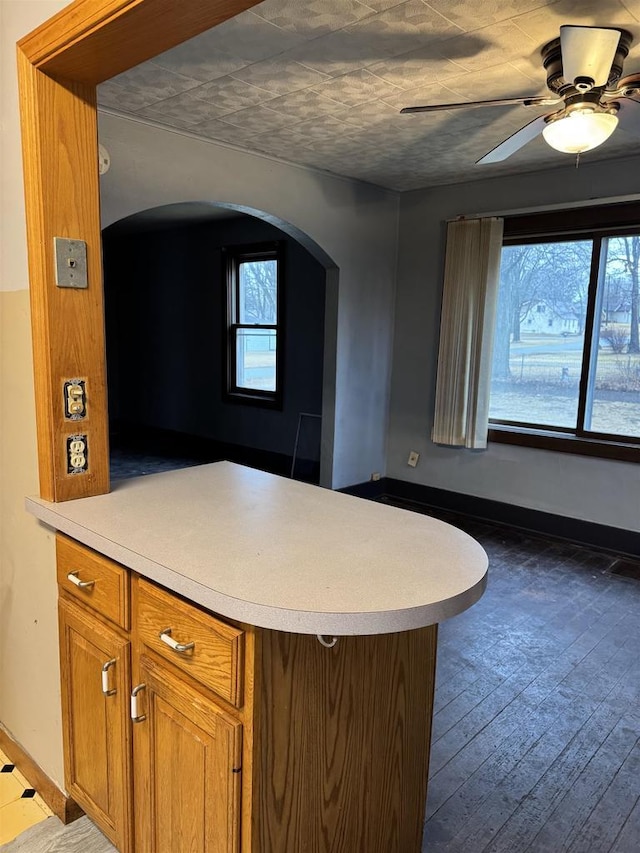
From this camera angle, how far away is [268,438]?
19.4ft

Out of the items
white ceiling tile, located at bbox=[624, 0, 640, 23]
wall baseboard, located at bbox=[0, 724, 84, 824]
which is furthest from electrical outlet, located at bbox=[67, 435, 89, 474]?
white ceiling tile, located at bbox=[624, 0, 640, 23]

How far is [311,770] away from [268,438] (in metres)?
4.77

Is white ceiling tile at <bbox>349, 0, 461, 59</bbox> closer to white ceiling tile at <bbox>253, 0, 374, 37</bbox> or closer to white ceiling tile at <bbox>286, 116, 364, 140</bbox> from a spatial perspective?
white ceiling tile at <bbox>253, 0, 374, 37</bbox>

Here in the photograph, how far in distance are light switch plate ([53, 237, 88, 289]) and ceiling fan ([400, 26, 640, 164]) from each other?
1502mm

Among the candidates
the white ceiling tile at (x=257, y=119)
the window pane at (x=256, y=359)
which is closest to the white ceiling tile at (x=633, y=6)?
the white ceiling tile at (x=257, y=119)

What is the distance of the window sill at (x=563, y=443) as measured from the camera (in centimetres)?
381

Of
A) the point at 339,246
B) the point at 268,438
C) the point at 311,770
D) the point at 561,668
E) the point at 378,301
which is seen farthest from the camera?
the point at 268,438

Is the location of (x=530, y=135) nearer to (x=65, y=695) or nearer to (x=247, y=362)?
(x=65, y=695)

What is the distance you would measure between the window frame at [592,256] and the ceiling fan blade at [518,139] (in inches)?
50.5

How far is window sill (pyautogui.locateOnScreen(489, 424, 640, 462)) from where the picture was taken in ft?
12.5

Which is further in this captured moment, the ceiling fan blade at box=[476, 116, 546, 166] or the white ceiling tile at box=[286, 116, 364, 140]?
the white ceiling tile at box=[286, 116, 364, 140]

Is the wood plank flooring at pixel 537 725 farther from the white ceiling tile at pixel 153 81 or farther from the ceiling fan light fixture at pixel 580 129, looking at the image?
the white ceiling tile at pixel 153 81

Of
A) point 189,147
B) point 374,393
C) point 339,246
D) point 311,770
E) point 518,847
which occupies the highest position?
point 189,147

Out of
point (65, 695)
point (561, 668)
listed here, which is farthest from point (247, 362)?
point (65, 695)
